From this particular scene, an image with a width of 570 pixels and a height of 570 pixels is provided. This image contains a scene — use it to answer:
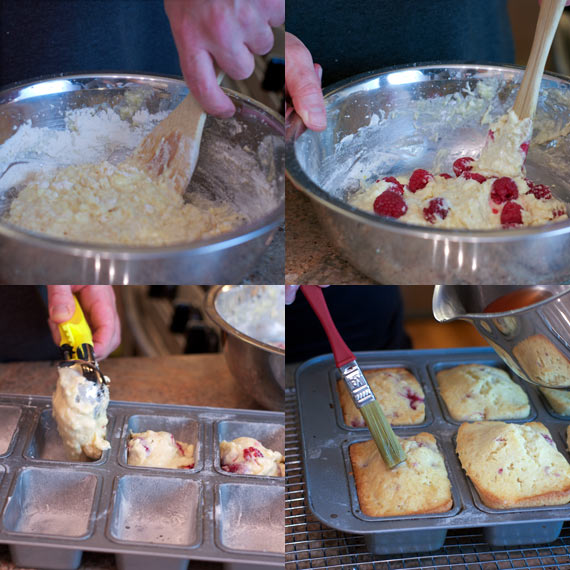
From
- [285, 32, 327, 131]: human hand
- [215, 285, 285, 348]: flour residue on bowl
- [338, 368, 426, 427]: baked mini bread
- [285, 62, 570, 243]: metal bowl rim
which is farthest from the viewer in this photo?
[215, 285, 285, 348]: flour residue on bowl

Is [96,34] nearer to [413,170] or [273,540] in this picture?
[413,170]

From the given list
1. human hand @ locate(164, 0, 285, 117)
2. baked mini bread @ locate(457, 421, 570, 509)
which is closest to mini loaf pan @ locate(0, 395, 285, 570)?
baked mini bread @ locate(457, 421, 570, 509)

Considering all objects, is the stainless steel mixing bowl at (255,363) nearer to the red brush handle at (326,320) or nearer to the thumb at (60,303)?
the red brush handle at (326,320)

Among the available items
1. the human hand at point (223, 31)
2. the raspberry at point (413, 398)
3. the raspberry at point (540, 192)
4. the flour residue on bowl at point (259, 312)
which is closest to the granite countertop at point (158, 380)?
the flour residue on bowl at point (259, 312)

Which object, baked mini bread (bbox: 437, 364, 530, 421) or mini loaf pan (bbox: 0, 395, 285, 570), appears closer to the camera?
Result: mini loaf pan (bbox: 0, 395, 285, 570)

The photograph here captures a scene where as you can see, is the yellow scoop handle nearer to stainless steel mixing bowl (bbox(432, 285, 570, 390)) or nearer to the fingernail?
the fingernail

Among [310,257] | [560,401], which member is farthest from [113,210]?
[560,401]
